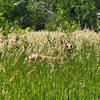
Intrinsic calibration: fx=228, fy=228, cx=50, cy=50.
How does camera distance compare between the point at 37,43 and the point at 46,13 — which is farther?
the point at 46,13

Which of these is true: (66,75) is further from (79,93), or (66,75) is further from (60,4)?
(60,4)

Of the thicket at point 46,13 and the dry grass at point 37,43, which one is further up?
the dry grass at point 37,43

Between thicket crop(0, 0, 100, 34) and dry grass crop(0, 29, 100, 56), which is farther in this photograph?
thicket crop(0, 0, 100, 34)

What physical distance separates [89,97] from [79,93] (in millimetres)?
125

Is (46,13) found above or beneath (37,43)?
beneath

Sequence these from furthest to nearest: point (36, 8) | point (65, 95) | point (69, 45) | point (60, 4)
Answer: point (60, 4)
point (36, 8)
point (69, 45)
point (65, 95)

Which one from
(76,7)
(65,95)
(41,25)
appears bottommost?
(41,25)

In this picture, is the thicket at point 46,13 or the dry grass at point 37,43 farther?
the thicket at point 46,13

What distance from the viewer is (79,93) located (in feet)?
8.73

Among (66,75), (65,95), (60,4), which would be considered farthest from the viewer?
(60,4)

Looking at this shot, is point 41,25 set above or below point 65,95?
below

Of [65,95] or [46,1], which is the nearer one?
[65,95]

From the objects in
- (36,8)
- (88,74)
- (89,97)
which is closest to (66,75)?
(88,74)

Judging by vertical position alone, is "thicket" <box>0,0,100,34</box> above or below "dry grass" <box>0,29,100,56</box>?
below
